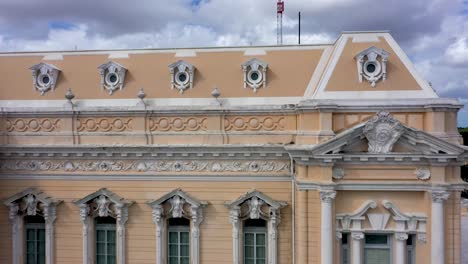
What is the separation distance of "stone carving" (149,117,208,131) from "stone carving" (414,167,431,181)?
9.48 meters

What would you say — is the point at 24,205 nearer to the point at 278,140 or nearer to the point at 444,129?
the point at 278,140

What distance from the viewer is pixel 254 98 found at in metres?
20.8

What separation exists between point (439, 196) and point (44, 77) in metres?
19.8

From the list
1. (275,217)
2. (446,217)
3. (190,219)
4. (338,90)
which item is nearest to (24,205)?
(190,219)

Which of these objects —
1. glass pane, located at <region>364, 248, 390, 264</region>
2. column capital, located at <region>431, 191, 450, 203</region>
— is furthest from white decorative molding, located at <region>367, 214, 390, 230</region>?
column capital, located at <region>431, 191, 450, 203</region>

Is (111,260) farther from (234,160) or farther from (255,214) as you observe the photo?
(234,160)

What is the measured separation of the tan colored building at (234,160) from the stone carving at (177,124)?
0.07 m

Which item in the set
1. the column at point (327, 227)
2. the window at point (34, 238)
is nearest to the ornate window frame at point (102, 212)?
the window at point (34, 238)

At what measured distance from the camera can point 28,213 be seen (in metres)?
20.5

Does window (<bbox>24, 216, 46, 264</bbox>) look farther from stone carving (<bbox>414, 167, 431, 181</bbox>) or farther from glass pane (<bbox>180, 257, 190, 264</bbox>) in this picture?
stone carving (<bbox>414, 167, 431, 181</bbox>)

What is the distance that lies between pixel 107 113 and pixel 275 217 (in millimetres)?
9458

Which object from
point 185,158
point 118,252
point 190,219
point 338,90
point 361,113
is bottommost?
point 118,252

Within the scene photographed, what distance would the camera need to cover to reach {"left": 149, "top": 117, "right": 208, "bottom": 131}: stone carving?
66.2 ft

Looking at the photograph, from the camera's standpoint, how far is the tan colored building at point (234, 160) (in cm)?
1694
